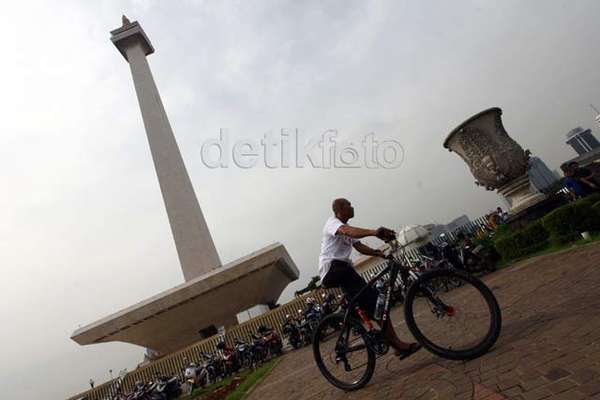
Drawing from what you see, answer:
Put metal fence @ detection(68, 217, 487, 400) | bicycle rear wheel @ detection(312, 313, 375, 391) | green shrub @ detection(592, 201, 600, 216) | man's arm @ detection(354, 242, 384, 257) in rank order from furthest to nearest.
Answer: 1. metal fence @ detection(68, 217, 487, 400)
2. green shrub @ detection(592, 201, 600, 216)
3. man's arm @ detection(354, 242, 384, 257)
4. bicycle rear wheel @ detection(312, 313, 375, 391)

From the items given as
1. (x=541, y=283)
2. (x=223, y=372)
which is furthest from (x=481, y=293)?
(x=223, y=372)

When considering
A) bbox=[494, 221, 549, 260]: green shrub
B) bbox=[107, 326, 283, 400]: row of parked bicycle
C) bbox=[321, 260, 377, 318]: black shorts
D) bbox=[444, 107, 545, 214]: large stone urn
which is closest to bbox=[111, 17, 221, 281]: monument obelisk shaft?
bbox=[107, 326, 283, 400]: row of parked bicycle

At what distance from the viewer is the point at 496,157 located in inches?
392

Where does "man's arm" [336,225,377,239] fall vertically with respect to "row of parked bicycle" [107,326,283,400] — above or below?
above

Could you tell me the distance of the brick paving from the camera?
203 cm

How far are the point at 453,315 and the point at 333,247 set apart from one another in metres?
1.24

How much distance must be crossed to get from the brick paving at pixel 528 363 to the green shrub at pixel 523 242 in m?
3.55

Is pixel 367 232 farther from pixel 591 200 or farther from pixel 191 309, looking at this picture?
pixel 191 309

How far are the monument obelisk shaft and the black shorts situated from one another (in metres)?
21.0

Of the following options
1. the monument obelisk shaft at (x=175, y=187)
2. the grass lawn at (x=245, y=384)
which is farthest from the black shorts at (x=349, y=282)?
the monument obelisk shaft at (x=175, y=187)

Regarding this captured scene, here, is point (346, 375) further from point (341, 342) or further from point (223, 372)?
point (223, 372)

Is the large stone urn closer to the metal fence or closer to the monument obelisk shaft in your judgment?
the metal fence

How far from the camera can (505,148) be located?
32.8 ft

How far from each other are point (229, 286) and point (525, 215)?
567 inches
